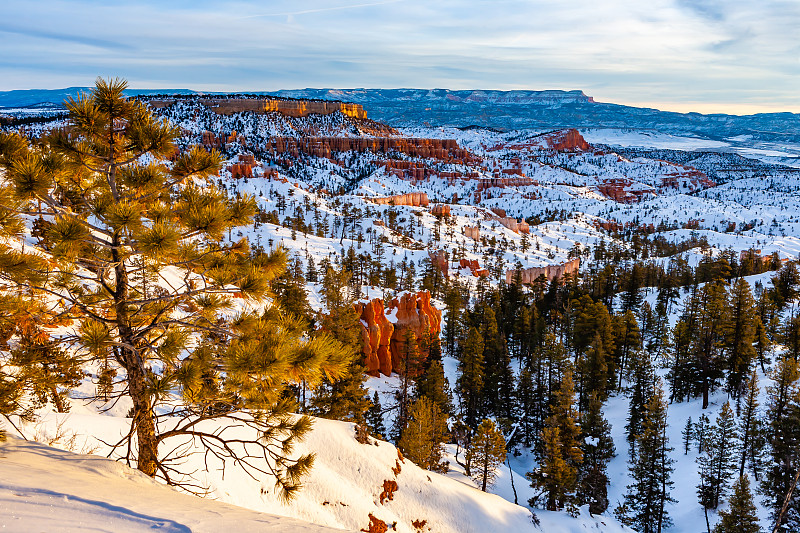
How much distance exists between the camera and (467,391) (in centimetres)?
4041

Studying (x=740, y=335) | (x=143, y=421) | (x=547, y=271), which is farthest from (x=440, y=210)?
(x=143, y=421)

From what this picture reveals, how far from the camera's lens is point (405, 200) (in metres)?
160

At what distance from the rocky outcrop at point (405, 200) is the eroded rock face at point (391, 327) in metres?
109

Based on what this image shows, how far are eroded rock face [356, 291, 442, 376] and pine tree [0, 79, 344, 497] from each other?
1338 inches

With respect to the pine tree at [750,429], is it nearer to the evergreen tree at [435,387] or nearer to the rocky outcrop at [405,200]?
the evergreen tree at [435,387]

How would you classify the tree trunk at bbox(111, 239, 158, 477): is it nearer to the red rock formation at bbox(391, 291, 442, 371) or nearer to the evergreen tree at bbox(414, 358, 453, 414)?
the evergreen tree at bbox(414, 358, 453, 414)

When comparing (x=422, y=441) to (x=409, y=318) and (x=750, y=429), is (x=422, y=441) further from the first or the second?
(x=750, y=429)

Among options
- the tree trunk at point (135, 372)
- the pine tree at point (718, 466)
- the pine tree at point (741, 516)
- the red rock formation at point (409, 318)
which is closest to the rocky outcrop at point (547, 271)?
the red rock formation at point (409, 318)

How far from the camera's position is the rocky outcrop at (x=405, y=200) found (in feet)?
511

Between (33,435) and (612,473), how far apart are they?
38.2 metres

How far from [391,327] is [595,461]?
69.2ft

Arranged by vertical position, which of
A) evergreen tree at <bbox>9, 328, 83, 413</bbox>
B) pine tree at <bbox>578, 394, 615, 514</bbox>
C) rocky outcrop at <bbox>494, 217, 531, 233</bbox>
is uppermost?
evergreen tree at <bbox>9, 328, 83, 413</bbox>

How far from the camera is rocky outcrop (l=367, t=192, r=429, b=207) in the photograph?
156 m

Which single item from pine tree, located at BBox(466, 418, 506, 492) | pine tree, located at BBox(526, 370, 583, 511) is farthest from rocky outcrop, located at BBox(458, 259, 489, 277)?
pine tree, located at BBox(466, 418, 506, 492)
